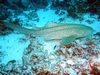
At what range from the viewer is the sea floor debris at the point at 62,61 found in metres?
4.23

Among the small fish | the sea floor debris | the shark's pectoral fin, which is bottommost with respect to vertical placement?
the sea floor debris

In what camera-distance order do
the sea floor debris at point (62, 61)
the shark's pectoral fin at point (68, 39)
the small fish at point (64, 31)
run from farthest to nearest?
the small fish at point (64, 31), the shark's pectoral fin at point (68, 39), the sea floor debris at point (62, 61)

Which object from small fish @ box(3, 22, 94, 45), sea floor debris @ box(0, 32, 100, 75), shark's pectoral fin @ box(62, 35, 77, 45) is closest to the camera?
sea floor debris @ box(0, 32, 100, 75)

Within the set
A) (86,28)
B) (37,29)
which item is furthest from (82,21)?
(37,29)

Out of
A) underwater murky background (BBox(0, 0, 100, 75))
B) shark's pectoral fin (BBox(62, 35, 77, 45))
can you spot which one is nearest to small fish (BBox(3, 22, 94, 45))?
shark's pectoral fin (BBox(62, 35, 77, 45))

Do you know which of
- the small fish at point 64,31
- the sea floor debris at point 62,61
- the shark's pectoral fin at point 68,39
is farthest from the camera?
the small fish at point 64,31

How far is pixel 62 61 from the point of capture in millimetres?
4480

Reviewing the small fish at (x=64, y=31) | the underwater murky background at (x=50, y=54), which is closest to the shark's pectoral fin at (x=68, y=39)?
the small fish at (x=64, y=31)

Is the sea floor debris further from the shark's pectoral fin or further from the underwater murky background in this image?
the shark's pectoral fin

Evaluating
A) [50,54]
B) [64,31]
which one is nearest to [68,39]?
[64,31]

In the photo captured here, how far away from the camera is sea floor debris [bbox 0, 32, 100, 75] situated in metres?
4.23

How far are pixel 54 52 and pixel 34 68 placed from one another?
89 centimetres

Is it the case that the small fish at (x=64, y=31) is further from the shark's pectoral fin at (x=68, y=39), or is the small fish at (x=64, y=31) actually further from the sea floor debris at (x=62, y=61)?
the sea floor debris at (x=62, y=61)

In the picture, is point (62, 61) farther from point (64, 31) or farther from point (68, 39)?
point (64, 31)
